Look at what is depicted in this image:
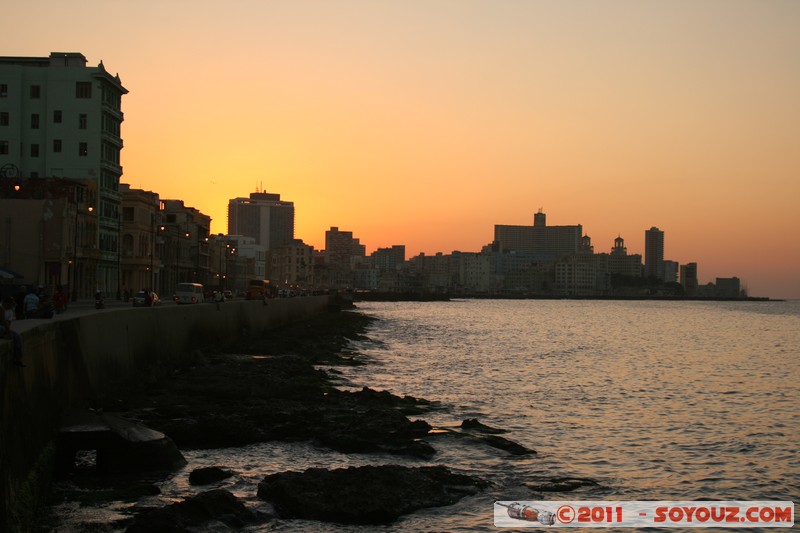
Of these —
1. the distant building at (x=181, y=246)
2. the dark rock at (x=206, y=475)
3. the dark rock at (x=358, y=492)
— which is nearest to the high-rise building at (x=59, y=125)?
the distant building at (x=181, y=246)

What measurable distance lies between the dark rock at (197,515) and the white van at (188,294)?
5449cm

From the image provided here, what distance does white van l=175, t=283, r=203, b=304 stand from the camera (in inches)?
2753

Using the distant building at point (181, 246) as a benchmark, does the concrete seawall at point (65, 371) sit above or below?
below

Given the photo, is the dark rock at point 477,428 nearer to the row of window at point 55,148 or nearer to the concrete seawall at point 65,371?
the concrete seawall at point 65,371

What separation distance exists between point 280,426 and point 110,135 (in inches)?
2917

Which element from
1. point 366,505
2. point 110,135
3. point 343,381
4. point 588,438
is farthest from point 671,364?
point 110,135

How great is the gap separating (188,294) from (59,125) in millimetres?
28579

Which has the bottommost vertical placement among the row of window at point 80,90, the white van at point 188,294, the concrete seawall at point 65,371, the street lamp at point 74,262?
the concrete seawall at point 65,371

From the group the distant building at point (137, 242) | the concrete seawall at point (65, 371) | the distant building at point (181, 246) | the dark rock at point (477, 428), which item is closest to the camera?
the concrete seawall at point (65, 371)

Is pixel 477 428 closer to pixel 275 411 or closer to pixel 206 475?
pixel 275 411

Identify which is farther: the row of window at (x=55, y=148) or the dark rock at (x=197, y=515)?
the row of window at (x=55, y=148)

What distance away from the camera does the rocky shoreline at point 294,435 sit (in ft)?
52.6

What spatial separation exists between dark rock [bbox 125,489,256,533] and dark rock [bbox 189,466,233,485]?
1533mm

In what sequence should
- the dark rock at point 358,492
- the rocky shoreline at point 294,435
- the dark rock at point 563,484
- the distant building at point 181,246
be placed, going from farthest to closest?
1. the distant building at point 181,246
2. the dark rock at point 563,484
3. the dark rock at point 358,492
4. the rocky shoreline at point 294,435
